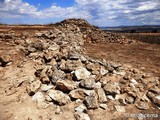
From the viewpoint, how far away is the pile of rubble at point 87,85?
7.63 meters

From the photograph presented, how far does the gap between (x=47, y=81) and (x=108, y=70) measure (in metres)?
2.63

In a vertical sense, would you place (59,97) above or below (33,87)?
below

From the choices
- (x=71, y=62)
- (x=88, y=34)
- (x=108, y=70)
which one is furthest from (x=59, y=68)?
(x=88, y=34)

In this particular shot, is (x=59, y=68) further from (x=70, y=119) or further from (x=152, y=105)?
(x=152, y=105)

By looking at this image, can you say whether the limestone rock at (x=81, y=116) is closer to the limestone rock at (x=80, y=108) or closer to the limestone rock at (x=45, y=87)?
the limestone rock at (x=80, y=108)

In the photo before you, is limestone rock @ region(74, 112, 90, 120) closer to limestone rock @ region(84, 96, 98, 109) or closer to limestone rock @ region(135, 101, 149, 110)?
limestone rock @ region(84, 96, 98, 109)

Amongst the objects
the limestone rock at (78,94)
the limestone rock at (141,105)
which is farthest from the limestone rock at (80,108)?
the limestone rock at (141,105)

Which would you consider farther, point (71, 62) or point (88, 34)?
point (88, 34)

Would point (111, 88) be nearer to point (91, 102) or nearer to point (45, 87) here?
point (91, 102)

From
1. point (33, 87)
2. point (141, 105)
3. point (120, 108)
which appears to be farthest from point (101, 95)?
point (33, 87)

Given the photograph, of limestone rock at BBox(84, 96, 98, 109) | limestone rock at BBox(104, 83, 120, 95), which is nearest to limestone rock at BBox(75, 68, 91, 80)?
limestone rock at BBox(104, 83, 120, 95)

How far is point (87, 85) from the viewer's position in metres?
8.12

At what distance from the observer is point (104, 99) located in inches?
306

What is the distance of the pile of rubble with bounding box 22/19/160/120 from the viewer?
763 centimetres
